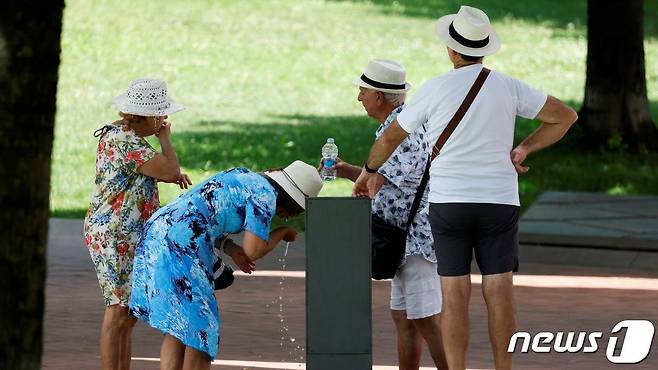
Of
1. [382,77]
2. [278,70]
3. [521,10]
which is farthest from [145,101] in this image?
[521,10]

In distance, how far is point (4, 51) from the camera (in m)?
5.88

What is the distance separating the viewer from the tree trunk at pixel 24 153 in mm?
5852

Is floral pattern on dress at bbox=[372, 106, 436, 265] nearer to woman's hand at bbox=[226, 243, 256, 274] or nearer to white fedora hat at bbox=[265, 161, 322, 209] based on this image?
white fedora hat at bbox=[265, 161, 322, 209]

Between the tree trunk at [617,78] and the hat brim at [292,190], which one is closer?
the hat brim at [292,190]

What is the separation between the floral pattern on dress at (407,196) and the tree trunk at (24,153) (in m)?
2.74

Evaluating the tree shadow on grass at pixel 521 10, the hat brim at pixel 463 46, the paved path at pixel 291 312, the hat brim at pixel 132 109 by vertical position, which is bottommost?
the tree shadow on grass at pixel 521 10

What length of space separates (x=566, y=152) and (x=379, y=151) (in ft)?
42.1

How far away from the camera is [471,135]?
7.84m

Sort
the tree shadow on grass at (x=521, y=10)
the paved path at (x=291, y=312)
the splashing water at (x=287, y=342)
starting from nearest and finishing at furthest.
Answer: the paved path at (x=291, y=312), the splashing water at (x=287, y=342), the tree shadow on grass at (x=521, y=10)

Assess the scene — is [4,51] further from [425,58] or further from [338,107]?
[425,58]

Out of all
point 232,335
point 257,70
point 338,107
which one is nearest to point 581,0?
point 257,70

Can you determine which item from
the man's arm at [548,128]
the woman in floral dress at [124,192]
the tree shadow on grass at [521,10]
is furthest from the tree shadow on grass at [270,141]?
the tree shadow on grass at [521,10]

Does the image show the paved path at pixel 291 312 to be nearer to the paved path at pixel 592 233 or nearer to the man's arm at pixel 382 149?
the paved path at pixel 592 233

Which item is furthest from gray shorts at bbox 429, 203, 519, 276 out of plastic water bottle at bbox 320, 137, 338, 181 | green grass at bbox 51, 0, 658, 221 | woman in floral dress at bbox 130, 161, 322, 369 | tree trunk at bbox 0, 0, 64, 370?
green grass at bbox 51, 0, 658, 221
